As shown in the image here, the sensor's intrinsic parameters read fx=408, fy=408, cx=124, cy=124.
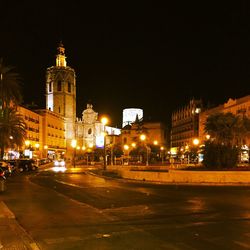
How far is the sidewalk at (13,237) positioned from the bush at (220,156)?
20.3 metres

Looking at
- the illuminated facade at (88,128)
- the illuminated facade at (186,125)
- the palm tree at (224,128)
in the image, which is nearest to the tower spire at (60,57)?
the illuminated facade at (88,128)

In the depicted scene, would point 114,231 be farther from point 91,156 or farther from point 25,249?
point 91,156

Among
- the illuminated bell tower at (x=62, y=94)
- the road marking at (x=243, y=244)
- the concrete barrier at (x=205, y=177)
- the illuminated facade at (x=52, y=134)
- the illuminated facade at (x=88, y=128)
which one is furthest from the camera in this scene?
the illuminated bell tower at (x=62, y=94)

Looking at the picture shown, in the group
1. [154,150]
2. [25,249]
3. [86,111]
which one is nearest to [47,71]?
[86,111]

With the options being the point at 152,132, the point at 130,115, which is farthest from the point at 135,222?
the point at 130,115

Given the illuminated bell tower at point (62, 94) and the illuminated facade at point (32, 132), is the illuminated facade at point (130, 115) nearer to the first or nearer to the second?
the illuminated bell tower at point (62, 94)

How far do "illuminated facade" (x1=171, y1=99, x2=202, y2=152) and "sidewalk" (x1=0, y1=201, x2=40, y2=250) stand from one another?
89.4 m

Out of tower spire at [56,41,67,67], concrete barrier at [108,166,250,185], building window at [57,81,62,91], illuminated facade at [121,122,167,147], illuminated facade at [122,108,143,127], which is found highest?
tower spire at [56,41,67,67]

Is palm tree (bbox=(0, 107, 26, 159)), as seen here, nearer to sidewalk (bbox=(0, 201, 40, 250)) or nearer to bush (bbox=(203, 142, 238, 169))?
bush (bbox=(203, 142, 238, 169))

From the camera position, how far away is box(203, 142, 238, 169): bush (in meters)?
29.7

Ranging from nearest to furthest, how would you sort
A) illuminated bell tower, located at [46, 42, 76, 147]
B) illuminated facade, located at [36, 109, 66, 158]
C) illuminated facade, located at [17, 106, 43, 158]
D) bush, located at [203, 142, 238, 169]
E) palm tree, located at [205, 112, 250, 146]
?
bush, located at [203, 142, 238, 169]
palm tree, located at [205, 112, 250, 146]
illuminated facade, located at [17, 106, 43, 158]
illuminated facade, located at [36, 109, 66, 158]
illuminated bell tower, located at [46, 42, 76, 147]

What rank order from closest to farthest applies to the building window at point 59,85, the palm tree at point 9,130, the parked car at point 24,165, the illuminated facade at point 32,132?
the palm tree at point 9,130
the parked car at point 24,165
the illuminated facade at point 32,132
the building window at point 59,85

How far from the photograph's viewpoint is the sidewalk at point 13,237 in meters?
8.42

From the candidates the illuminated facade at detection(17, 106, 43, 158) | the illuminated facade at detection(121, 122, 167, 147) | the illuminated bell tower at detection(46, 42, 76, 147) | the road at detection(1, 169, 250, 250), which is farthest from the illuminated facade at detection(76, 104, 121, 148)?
the road at detection(1, 169, 250, 250)
